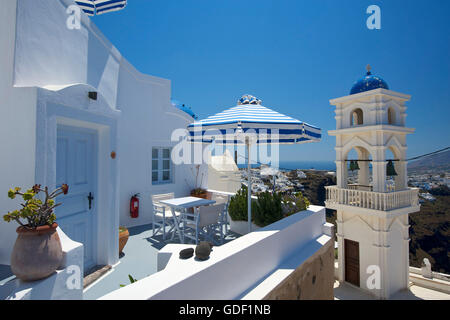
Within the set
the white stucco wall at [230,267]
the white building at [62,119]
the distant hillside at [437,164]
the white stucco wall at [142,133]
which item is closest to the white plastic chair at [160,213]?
the white stucco wall at [142,133]

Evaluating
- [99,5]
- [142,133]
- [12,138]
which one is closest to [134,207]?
[142,133]

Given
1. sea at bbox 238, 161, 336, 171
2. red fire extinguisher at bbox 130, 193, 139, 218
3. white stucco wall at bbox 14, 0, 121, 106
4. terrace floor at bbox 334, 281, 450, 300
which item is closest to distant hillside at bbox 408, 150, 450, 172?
sea at bbox 238, 161, 336, 171

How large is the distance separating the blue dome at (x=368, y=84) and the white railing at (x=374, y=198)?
4826 millimetres

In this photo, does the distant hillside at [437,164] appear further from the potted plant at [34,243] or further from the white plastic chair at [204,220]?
the potted plant at [34,243]

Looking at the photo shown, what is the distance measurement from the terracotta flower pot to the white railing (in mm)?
12082

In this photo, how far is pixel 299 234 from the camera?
15.0 ft

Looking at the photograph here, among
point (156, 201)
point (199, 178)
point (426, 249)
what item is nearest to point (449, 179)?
point (426, 249)

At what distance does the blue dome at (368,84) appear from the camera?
35.4 ft

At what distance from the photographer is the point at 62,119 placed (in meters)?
3.30

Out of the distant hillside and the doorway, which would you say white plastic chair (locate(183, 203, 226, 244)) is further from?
the distant hillside

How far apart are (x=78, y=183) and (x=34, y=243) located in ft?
6.08

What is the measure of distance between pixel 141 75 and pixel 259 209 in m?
5.51

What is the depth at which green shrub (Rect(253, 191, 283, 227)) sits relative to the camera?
5.25m
